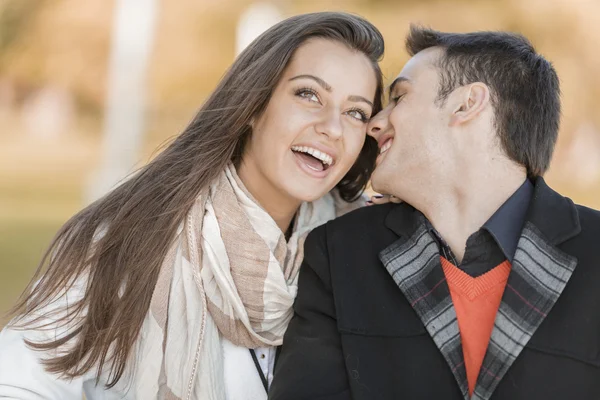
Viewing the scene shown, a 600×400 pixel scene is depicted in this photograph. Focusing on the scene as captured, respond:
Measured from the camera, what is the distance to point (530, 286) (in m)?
2.23

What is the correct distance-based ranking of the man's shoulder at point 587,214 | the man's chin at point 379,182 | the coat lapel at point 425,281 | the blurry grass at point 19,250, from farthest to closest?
the blurry grass at point 19,250 → the man's chin at point 379,182 → the man's shoulder at point 587,214 → the coat lapel at point 425,281

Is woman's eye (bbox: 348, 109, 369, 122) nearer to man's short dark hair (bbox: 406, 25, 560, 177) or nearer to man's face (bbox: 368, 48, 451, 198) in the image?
man's face (bbox: 368, 48, 451, 198)

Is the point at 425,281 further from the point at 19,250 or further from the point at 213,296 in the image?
the point at 19,250

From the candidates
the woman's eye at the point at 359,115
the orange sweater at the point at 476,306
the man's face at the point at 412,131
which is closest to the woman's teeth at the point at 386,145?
the man's face at the point at 412,131

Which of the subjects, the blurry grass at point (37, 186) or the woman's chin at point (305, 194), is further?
the blurry grass at point (37, 186)

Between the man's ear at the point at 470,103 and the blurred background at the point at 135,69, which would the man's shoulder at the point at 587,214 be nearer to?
the man's ear at the point at 470,103

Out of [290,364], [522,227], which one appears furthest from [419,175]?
[290,364]

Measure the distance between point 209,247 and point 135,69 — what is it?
33.5 feet

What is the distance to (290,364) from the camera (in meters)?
2.41

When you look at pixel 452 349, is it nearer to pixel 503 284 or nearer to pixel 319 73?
pixel 503 284

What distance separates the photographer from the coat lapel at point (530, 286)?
2.16 metres

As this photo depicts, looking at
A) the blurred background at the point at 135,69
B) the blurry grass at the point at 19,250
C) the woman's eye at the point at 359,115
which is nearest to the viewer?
the woman's eye at the point at 359,115

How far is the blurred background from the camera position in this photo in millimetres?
12047

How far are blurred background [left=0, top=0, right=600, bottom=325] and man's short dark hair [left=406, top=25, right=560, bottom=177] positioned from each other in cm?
924
